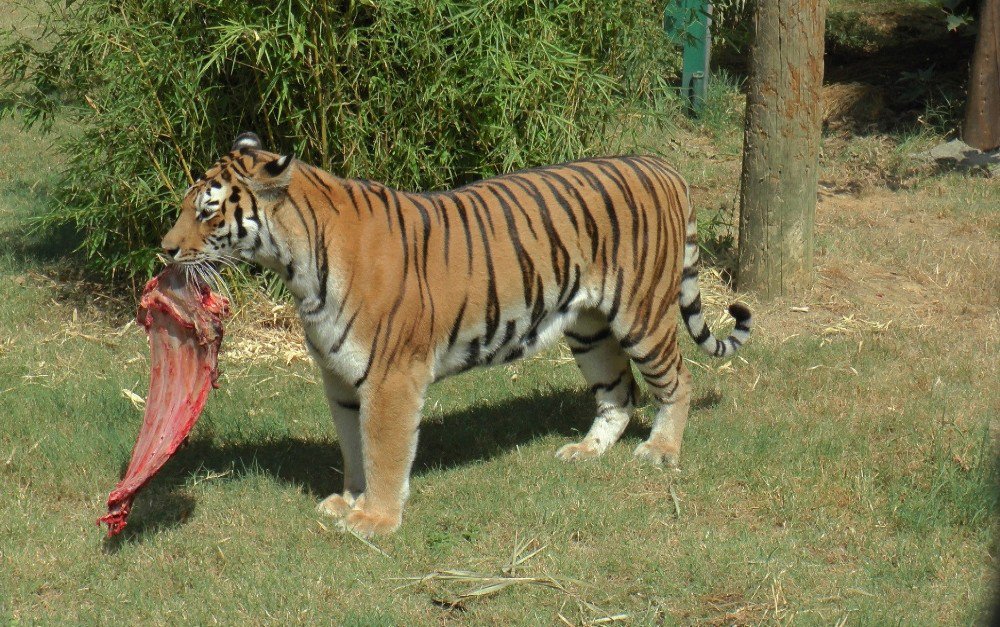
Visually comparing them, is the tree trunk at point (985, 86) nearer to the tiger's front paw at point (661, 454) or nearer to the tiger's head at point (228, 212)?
the tiger's front paw at point (661, 454)

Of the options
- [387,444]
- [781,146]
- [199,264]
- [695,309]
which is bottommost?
[387,444]

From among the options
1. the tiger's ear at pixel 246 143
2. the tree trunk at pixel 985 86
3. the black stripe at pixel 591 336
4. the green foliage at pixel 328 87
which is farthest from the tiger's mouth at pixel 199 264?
the tree trunk at pixel 985 86

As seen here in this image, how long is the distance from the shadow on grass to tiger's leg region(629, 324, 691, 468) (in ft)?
1.28

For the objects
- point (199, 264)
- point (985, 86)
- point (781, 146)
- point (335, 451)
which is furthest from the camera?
point (985, 86)

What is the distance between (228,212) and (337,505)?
1.30m

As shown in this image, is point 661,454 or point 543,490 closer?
point 543,490

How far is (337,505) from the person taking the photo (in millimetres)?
4754

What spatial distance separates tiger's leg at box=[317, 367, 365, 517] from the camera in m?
4.73

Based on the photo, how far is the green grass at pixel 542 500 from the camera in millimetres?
4105

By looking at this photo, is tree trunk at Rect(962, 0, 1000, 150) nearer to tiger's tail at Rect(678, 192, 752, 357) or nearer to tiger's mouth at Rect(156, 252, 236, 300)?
tiger's tail at Rect(678, 192, 752, 357)

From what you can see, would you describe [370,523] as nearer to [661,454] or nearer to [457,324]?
[457,324]

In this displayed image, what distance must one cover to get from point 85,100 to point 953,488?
5.39 meters

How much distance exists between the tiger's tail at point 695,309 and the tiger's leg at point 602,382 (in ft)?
1.17

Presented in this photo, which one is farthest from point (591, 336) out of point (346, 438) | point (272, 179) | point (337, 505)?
point (272, 179)
